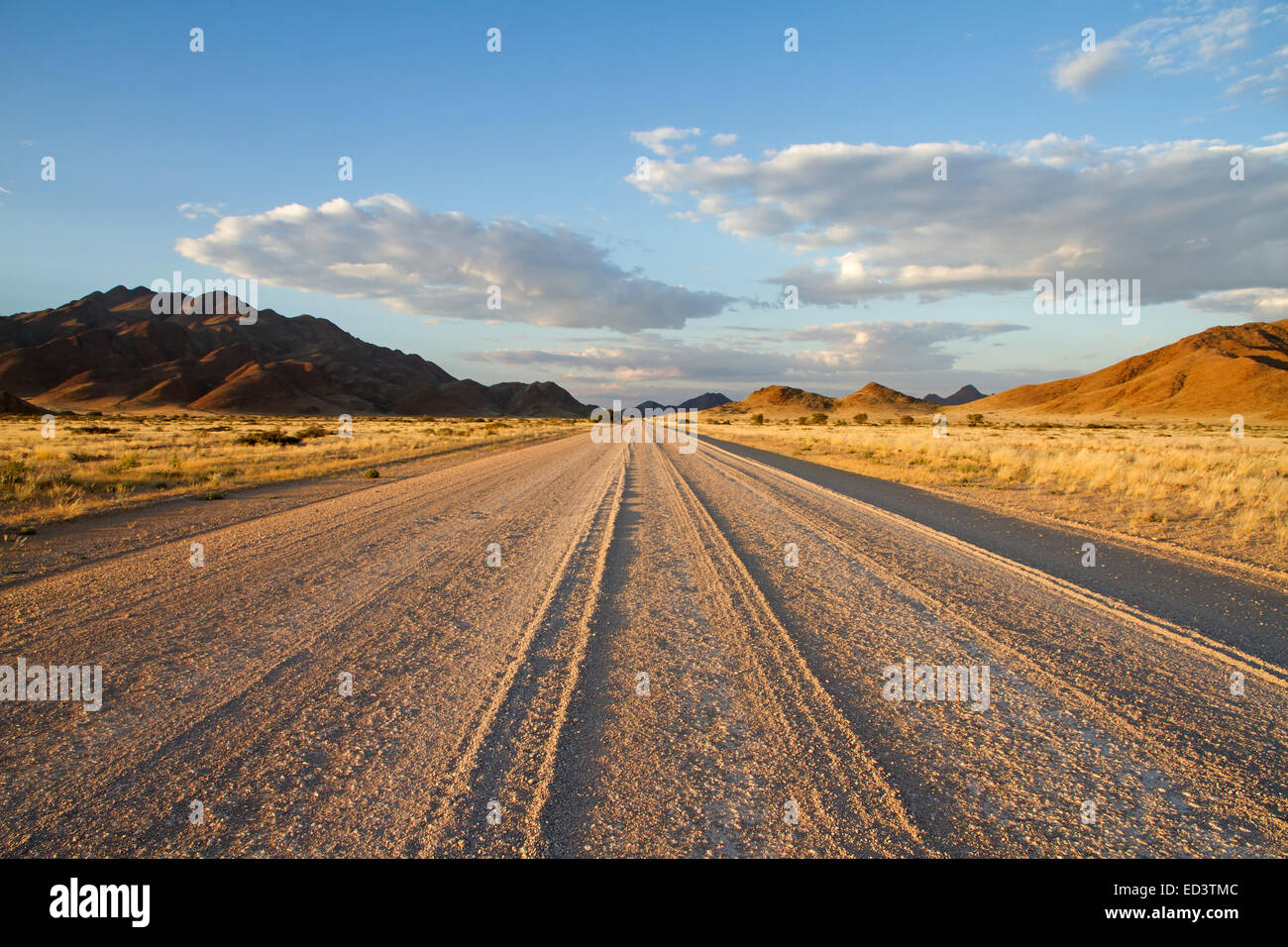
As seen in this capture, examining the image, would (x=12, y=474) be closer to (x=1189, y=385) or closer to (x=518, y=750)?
(x=518, y=750)

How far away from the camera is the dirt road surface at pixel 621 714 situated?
2822mm

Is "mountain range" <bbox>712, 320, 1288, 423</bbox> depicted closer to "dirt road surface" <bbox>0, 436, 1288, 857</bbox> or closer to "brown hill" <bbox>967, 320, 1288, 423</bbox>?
"brown hill" <bbox>967, 320, 1288, 423</bbox>

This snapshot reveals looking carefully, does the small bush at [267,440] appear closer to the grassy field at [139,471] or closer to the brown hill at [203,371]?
the grassy field at [139,471]

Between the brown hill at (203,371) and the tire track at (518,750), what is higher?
the brown hill at (203,371)

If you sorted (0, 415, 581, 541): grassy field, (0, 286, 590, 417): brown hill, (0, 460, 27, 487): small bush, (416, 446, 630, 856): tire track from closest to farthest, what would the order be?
(416, 446, 630, 856): tire track < (0, 415, 581, 541): grassy field < (0, 460, 27, 487): small bush < (0, 286, 590, 417): brown hill

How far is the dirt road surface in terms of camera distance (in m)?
2.82

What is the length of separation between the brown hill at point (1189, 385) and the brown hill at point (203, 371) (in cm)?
13952

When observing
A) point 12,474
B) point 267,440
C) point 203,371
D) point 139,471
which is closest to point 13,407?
point 203,371

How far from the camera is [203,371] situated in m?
141

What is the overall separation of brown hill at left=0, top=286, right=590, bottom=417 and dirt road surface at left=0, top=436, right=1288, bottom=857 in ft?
455

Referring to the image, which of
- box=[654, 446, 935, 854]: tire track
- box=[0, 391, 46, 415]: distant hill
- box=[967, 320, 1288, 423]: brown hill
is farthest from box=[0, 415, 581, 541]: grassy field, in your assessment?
box=[967, 320, 1288, 423]: brown hill

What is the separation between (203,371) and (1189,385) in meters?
213

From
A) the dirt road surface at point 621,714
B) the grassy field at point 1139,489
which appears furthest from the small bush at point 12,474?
the grassy field at point 1139,489
